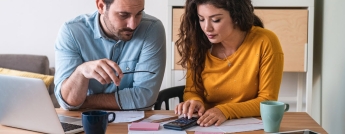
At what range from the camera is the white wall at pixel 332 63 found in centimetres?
202

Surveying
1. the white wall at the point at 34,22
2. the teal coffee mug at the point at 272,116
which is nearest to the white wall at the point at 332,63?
the teal coffee mug at the point at 272,116

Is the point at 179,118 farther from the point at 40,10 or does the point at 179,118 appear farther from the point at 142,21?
the point at 40,10

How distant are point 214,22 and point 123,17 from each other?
370 millimetres

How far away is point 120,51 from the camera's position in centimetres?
178

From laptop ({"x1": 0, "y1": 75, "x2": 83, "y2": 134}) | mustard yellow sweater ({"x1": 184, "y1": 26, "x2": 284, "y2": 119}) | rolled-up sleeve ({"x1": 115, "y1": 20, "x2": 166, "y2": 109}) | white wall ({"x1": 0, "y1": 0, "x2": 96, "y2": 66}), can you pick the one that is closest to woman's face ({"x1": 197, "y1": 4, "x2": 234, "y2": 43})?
mustard yellow sweater ({"x1": 184, "y1": 26, "x2": 284, "y2": 119})

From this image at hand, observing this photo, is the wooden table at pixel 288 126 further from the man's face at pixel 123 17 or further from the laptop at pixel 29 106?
the man's face at pixel 123 17

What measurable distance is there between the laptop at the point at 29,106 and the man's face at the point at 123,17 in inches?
20.1

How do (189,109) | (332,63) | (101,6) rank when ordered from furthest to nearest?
(332,63) → (101,6) → (189,109)

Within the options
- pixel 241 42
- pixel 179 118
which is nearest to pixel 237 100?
pixel 241 42

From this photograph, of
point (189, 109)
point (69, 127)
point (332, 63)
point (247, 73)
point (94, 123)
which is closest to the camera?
point (94, 123)

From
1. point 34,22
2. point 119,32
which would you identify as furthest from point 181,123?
point 34,22

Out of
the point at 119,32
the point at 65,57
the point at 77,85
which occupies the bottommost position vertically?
the point at 77,85

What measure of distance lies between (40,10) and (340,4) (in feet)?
6.57

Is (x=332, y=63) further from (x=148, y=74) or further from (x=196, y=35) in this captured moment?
(x=148, y=74)
